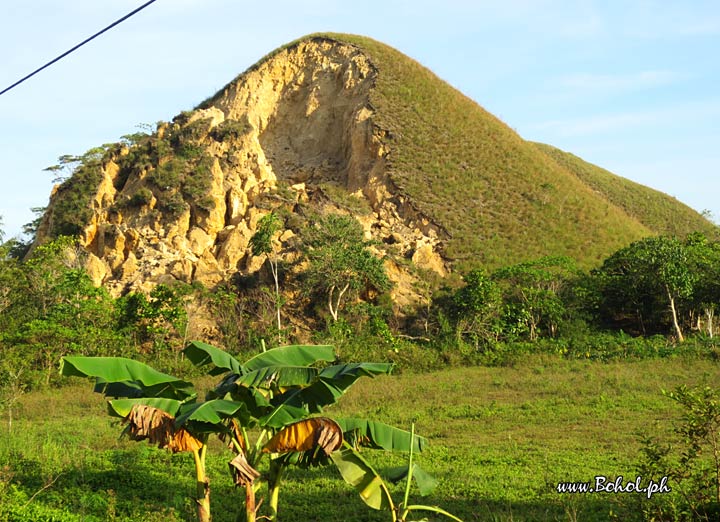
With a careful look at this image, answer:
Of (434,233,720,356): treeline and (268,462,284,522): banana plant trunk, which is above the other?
(434,233,720,356): treeline

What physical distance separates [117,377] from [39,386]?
17.0 m

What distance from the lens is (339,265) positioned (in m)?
29.2

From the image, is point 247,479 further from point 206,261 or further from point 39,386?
point 206,261

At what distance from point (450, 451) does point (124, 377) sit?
24.9ft

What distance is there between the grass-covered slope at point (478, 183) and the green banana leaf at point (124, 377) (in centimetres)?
2611

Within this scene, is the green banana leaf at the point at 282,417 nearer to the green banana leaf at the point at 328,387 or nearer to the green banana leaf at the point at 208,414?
the green banana leaf at the point at 328,387

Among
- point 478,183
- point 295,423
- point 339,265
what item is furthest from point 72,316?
point 478,183

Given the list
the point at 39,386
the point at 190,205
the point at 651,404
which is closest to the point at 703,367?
the point at 651,404

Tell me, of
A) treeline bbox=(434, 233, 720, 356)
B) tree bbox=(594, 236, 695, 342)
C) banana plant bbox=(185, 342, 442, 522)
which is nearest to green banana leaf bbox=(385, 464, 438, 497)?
banana plant bbox=(185, 342, 442, 522)

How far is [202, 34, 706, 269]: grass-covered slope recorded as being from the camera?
3584 cm

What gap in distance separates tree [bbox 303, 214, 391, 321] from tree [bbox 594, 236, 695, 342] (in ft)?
30.6

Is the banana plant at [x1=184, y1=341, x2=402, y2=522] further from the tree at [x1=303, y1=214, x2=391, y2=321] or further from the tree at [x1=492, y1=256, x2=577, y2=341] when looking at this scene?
the tree at [x1=303, y1=214, x2=391, y2=321]

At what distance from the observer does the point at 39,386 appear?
76.0ft

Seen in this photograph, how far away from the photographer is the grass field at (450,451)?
10.0 m
